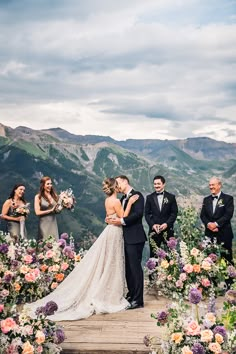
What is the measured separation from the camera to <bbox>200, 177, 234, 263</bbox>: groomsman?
10.5m

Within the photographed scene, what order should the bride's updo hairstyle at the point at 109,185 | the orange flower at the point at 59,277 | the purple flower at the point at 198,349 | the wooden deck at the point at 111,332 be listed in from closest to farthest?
the purple flower at the point at 198,349
the wooden deck at the point at 111,332
the bride's updo hairstyle at the point at 109,185
the orange flower at the point at 59,277

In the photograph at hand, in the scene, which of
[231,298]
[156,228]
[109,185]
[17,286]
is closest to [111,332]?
[17,286]

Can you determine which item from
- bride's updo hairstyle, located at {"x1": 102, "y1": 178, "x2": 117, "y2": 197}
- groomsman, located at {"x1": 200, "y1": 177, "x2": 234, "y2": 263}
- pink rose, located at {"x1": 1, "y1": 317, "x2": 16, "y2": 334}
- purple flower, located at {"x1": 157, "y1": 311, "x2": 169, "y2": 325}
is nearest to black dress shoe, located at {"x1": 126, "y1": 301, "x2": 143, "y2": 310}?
bride's updo hairstyle, located at {"x1": 102, "y1": 178, "x2": 117, "y2": 197}

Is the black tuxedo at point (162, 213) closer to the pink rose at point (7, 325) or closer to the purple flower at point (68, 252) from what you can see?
the purple flower at point (68, 252)

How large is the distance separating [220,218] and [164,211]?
3.94 feet

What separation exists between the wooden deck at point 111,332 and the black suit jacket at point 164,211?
2.20 m

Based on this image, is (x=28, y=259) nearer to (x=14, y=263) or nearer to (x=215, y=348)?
(x=14, y=263)

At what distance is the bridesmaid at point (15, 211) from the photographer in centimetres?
1120

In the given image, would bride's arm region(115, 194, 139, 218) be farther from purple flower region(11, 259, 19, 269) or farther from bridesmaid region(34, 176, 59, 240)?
bridesmaid region(34, 176, 59, 240)

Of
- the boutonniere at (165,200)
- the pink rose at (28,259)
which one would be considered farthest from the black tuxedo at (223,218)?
the pink rose at (28,259)

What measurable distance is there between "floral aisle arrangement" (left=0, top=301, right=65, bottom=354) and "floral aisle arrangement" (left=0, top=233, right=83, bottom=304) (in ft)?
9.17

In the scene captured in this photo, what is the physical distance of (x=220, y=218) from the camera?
34.7 feet

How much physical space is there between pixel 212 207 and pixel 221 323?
18.2 feet

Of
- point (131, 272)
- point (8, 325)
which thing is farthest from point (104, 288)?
point (8, 325)
